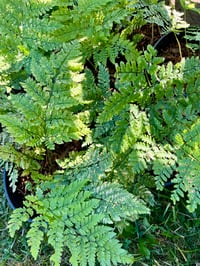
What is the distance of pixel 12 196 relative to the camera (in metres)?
2.01

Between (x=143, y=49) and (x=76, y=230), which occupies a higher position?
(x=143, y=49)

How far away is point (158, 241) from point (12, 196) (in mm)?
646

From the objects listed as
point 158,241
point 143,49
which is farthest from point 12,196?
point 143,49

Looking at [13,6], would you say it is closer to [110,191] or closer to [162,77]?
[162,77]

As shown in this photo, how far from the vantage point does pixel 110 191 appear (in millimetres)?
1643

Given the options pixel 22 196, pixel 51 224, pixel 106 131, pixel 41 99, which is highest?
pixel 41 99

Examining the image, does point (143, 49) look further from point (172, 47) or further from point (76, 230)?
point (76, 230)

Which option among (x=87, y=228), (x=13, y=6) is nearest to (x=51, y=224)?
(x=87, y=228)

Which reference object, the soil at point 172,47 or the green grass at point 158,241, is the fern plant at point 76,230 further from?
the soil at point 172,47

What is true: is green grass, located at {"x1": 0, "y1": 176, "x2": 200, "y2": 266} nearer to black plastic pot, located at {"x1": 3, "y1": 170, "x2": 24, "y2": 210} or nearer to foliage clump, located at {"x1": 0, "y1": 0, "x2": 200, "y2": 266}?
black plastic pot, located at {"x1": 3, "y1": 170, "x2": 24, "y2": 210}

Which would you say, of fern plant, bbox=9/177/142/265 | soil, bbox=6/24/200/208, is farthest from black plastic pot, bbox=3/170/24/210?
fern plant, bbox=9/177/142/265

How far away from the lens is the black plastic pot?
1992 millimetres

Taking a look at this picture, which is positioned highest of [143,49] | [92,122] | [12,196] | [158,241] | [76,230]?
[143,49]

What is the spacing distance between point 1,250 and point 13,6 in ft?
3.40
